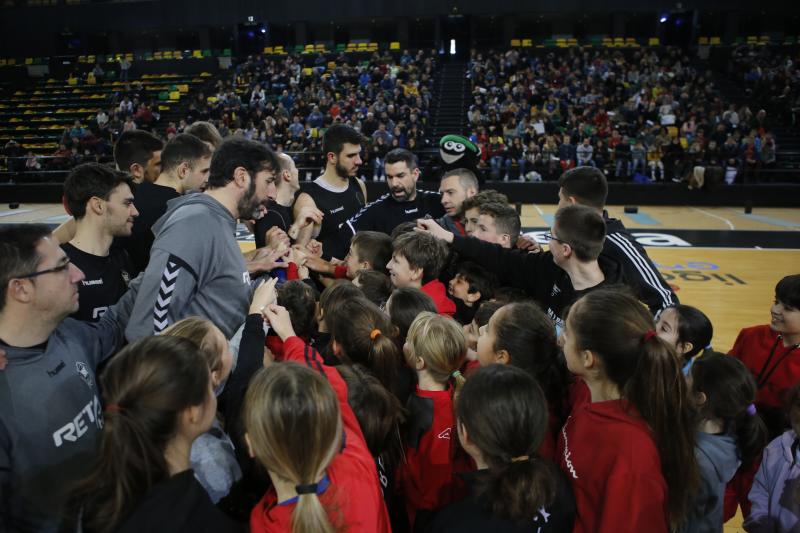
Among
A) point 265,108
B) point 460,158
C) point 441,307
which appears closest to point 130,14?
point 265,108

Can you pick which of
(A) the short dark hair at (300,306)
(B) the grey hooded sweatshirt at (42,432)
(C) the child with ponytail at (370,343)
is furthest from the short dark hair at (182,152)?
(B) the grey hooded sweatshirt at (42,432)

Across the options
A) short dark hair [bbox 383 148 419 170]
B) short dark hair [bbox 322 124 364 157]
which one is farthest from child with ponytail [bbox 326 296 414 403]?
short dark hair [bbox 322 124 364 157]

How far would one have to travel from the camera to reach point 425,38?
31.4 metres

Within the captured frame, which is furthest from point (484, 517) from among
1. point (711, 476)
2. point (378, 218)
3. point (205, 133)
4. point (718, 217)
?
point (718, 217)

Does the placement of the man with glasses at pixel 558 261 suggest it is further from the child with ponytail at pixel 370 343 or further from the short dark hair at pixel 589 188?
the child with ponytail at pixel 370 343

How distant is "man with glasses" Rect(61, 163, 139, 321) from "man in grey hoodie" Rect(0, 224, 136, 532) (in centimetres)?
99

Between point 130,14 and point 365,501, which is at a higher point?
point 130,14

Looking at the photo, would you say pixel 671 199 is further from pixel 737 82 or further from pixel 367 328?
pixel 367 328

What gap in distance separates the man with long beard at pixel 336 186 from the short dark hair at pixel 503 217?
146 centimetres

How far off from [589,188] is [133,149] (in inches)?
129

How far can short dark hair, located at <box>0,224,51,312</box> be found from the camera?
1.88m

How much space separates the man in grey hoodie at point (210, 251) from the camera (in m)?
2.38

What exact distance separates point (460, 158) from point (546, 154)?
39.1 ft

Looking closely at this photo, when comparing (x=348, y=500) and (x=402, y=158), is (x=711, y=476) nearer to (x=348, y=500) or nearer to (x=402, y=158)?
(x=348, y=500)
